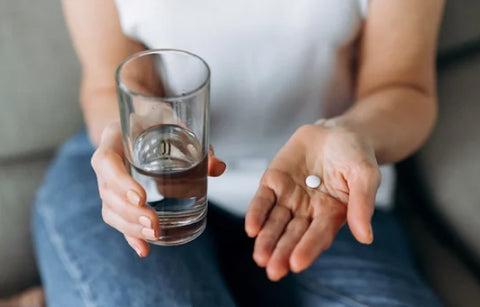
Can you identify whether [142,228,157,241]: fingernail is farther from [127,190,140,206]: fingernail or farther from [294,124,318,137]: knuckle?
[294,124,318,137]: knuckle

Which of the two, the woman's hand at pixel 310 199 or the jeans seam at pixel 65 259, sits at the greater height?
the woman's hand at pixel 310 199

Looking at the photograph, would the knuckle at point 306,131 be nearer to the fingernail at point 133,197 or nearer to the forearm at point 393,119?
the forearm at point 393,119

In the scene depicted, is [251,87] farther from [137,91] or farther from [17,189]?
[17,189]

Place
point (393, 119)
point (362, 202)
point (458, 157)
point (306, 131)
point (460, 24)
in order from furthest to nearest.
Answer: point (460, 24)
point (458, 157)
point (393, 119)
point (306, 131)
point (362, 202)

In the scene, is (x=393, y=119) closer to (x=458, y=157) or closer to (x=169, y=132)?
(x=458, y=157)

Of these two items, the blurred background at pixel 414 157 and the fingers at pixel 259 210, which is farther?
the blurred background at pixel 414 157

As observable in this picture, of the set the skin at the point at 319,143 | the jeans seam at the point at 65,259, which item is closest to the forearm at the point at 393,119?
the skin at the point at 319,143

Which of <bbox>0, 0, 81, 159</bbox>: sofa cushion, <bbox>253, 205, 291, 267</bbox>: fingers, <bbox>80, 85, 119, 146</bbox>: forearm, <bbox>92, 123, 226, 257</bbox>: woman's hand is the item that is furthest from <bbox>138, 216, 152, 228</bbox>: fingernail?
<bbox>0, 0, 81, 159</bbox>: sofa cushion

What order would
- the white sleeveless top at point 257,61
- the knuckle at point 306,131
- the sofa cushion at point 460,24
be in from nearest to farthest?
the knuckle at point 306,131 → the white sleeveless top at point 257,61 → the sofa cushion at point 460,24

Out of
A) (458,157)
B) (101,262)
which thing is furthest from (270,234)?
(458,157)
